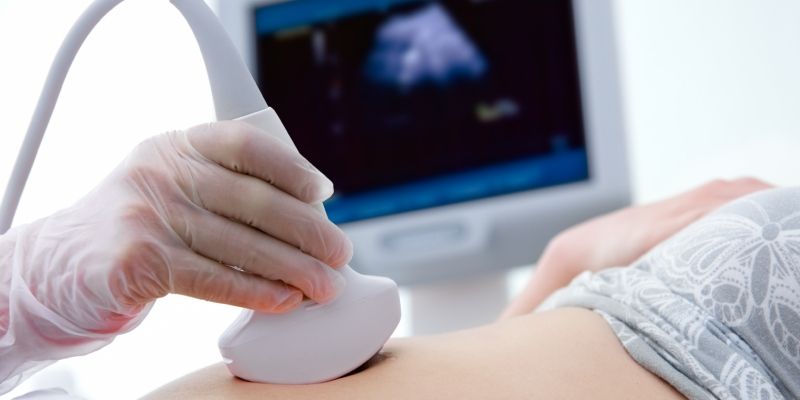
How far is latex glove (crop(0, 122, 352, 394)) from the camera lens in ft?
2.12

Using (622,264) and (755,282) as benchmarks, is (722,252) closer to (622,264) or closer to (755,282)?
(755,282)

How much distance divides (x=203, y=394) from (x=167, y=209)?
15cm

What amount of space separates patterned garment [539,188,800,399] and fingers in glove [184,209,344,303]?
28 centimetres

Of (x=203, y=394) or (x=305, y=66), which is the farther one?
(x=305, y=66)

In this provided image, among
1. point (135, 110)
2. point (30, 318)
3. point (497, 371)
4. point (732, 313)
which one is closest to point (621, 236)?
point (732, 313)

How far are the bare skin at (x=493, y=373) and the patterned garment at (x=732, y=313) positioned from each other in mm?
24

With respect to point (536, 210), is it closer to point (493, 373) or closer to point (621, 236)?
point (621, 236)

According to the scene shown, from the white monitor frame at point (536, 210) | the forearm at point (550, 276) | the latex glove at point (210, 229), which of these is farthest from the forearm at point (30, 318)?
the white monitor frame at point (536, 210)

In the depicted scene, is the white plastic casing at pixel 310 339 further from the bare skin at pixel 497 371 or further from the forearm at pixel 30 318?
the forearm at pixel 30 318

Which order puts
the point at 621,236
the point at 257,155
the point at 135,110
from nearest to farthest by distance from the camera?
the point at 257,155 → the point at 621,236 → the point at 135,110

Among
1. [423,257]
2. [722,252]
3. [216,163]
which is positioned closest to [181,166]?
[216,163]

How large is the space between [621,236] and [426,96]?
28.6 inches

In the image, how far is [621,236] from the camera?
1.10 meters

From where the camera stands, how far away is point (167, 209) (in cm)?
66
